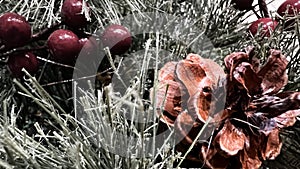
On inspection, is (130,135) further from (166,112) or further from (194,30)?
(194,30)

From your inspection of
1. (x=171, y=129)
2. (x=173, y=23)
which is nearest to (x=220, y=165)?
(x=171, y=129)

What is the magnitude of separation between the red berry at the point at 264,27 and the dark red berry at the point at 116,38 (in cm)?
9

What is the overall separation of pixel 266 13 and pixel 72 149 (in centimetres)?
21

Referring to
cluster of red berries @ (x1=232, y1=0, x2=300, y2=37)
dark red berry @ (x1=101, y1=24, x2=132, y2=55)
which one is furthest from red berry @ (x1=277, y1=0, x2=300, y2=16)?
dark red berry @ (x1=101, y1=24, x2=132, y2=55)

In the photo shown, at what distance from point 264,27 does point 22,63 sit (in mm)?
174

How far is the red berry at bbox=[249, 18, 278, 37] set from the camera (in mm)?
387

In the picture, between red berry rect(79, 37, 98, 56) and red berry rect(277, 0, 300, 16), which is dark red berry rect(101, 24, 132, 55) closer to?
red berry rect(79, 37, 98, 56)

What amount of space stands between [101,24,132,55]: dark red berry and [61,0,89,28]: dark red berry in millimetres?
19

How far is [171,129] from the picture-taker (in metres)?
0.34

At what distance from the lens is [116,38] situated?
0.36 m

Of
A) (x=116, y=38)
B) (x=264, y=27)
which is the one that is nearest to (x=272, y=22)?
(x=264, y=27)

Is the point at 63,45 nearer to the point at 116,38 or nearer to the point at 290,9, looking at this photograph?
the point at 116,38

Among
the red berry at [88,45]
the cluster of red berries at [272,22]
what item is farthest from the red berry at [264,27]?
the red berry at [88,45]

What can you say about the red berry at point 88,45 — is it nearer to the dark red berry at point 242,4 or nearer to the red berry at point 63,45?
the red berry at point 63,45
